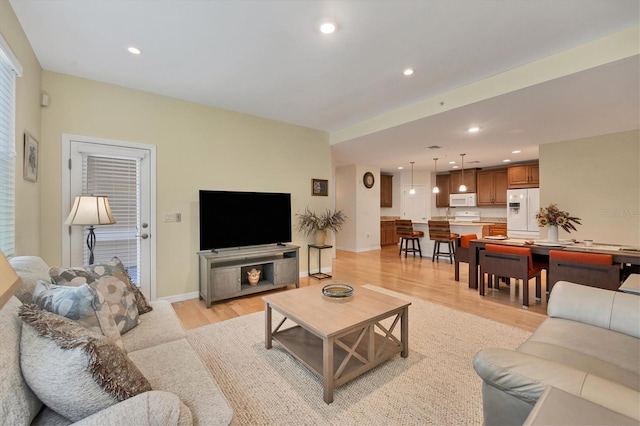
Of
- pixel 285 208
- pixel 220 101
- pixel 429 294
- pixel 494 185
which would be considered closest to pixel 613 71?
pixel 429 294

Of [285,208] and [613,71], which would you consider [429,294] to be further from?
[613,71]

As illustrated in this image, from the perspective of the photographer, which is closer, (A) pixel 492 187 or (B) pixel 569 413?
(B) pixel 569 413

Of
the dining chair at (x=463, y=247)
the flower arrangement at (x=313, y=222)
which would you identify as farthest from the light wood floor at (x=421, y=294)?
the flower arrangement at (x=313, y=222)

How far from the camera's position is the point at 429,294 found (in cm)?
380

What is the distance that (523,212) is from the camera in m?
6.52

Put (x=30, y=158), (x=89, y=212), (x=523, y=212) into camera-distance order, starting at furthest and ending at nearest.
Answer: (x=523, y=212)
(x=89, y=212)
(x=30, y=158)

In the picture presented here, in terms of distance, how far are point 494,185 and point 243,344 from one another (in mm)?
7945

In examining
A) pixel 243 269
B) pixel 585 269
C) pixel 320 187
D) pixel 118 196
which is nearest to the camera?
pixel 585 269

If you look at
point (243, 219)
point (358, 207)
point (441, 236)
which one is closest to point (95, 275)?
point (243, 219)

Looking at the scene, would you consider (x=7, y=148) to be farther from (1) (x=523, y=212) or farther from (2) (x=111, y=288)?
(1) (x=523, y=212)

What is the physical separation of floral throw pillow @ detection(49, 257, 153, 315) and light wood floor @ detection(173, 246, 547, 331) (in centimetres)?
96

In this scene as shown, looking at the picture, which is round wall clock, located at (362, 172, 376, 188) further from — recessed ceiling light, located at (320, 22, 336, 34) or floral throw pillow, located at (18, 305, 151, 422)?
floral throw pillow, located at (18, 305, 151, 422)

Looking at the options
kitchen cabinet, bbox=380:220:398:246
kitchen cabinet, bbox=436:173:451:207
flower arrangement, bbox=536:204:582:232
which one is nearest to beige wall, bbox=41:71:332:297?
flower arrangement, bbox=536:204:582:232

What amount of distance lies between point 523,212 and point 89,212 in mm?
8017
